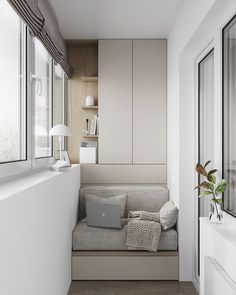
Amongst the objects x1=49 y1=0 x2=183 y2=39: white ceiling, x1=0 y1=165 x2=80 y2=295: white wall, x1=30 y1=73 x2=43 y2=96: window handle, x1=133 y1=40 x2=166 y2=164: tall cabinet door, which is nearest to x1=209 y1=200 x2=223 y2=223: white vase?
x1=0 y1=165 x2=80 y2=295: white wall

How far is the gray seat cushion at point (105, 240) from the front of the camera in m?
3.75

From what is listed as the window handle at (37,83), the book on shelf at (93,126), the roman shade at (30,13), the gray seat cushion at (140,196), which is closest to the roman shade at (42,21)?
the roman shade at (30,13)

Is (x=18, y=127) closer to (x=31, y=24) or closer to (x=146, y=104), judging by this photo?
(x=31, y=24)

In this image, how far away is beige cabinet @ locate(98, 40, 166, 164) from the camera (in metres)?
4.65

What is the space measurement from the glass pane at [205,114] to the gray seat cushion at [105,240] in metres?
0.49

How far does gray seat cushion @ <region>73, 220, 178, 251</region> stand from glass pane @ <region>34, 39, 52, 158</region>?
36.4 inches

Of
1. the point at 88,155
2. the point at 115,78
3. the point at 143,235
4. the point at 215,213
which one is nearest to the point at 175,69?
the point at 115,78

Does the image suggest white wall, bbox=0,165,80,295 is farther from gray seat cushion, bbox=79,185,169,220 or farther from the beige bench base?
gray seat cushion, bbox=79,185,169,220

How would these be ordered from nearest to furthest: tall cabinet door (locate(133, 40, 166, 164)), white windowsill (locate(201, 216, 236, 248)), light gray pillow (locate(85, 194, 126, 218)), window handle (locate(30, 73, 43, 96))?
white windowsill (locate(201, 216, 236, 248)) → window handle (locate(30, 73, 43, 96)) → light gray pillow (locate(85, 194, 126, 218)) → tall cabinet door (locate(133, 40, 166, 164))

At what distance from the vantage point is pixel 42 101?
11.7ft

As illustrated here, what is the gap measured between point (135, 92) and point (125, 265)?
6.98ft

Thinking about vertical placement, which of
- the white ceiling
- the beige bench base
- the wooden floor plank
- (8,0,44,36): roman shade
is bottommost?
the wooden floor plank

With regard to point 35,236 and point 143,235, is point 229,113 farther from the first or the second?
point 143,235

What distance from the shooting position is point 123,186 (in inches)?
179
